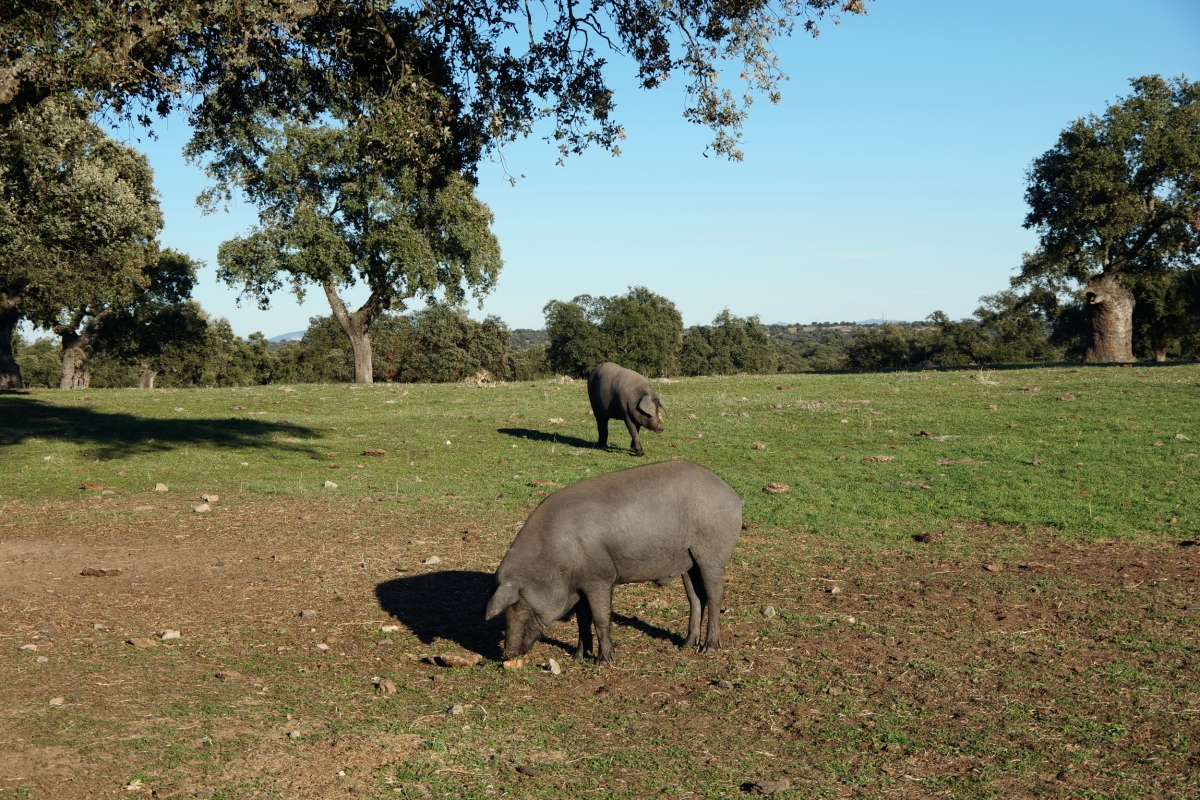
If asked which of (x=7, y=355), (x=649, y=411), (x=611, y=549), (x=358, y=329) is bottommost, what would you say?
(x=611, y=549)

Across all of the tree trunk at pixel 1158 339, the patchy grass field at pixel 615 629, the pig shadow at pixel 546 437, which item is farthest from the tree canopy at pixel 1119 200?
the pig shadow at pixel 546 437

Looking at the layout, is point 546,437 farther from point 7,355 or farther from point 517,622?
point 7,355

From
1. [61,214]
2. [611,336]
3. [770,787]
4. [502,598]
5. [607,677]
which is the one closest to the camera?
[770,787]

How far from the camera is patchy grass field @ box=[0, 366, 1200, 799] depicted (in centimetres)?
655

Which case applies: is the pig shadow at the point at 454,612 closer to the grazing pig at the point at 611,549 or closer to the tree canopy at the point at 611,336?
the grazing pig at the point at 611,549

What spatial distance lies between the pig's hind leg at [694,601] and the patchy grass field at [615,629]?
30 cm

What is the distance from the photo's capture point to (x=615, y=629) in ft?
32.4

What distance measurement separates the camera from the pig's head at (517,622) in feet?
27.6

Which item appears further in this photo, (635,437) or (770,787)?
(635,437)

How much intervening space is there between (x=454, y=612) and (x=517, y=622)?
2050mm

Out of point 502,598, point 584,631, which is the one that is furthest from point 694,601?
point 502,598

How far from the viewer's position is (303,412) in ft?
88.8

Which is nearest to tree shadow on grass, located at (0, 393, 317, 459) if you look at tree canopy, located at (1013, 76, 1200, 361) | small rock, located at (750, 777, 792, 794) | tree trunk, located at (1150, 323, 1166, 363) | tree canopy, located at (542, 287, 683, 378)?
small rock, located at (750, 777, 792, 794)

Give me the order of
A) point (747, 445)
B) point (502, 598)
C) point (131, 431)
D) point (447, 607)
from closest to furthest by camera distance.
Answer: point (502, 598) → point (447, 607) → point (747, 445) → point (131, 431)
